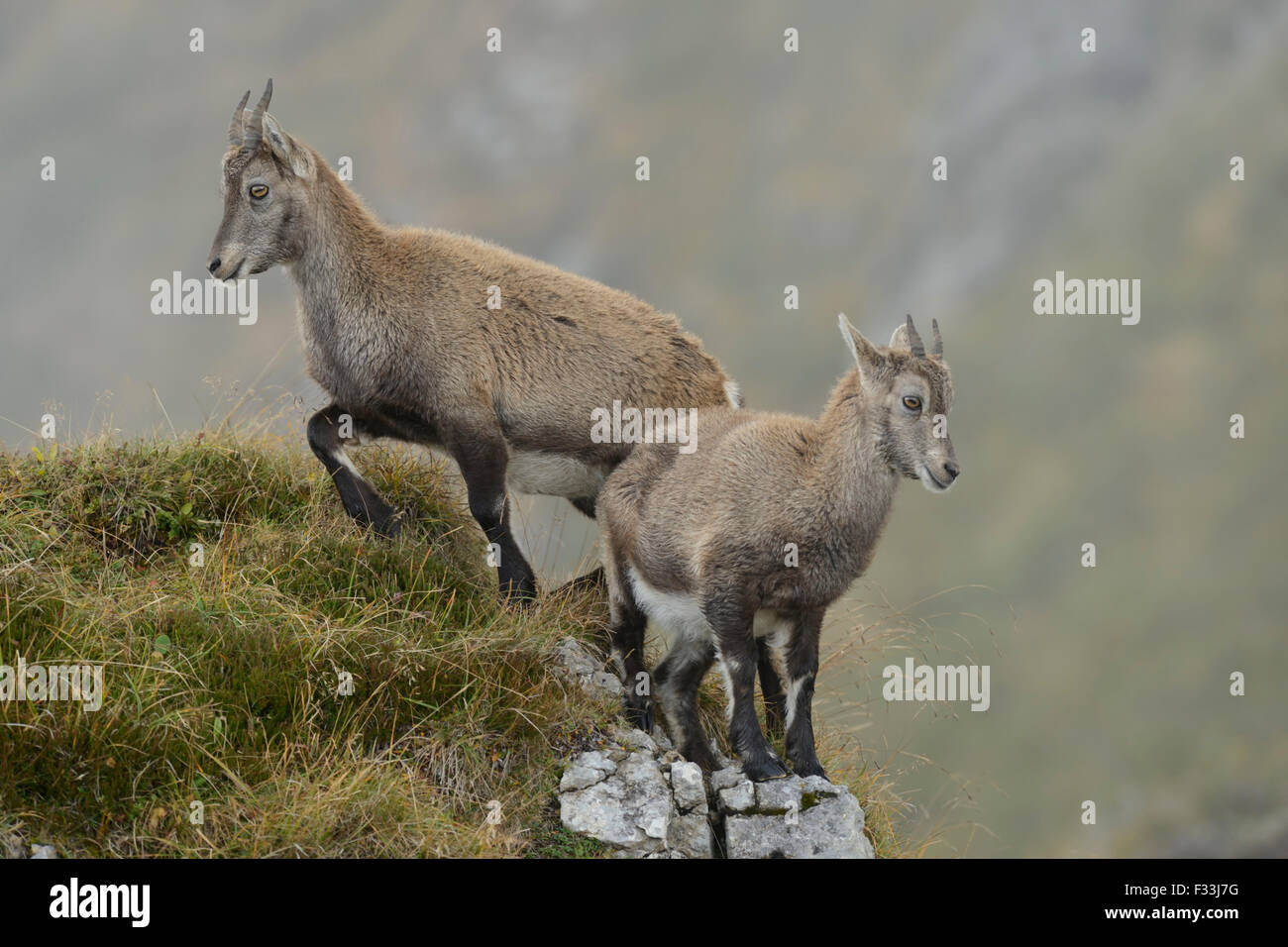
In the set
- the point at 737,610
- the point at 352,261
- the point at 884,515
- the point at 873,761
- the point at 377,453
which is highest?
the point at 352,261

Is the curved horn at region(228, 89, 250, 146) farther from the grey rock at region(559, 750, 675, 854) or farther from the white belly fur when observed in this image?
the grey rock at region(559, 750, 675, 854)

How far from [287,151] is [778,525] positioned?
5288mm

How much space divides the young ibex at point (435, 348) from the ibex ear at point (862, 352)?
2.28 meters

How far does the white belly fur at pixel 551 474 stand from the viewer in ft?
38.4

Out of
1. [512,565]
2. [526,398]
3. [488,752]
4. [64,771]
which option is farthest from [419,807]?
[526,398]

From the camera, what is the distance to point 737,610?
31.8 ft

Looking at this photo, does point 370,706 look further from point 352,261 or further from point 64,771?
point 352,261

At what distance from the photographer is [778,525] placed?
9781 mm

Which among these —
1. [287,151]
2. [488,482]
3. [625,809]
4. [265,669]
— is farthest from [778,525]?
[287,151]

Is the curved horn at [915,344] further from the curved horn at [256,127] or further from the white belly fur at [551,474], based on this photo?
the curved horn at [256,127]

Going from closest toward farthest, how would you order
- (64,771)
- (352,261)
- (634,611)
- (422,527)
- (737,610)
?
(64,771) < (737,610) < (634,611) < (352,261) < (422,527)

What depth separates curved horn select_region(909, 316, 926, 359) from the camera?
9891mm

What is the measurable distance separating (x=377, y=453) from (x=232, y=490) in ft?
4.60

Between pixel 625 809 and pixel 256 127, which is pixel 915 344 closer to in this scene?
pixel 625 809
